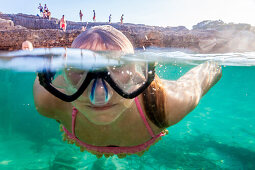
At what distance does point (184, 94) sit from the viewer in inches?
106

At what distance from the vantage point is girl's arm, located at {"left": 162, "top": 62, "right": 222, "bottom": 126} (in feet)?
8.58

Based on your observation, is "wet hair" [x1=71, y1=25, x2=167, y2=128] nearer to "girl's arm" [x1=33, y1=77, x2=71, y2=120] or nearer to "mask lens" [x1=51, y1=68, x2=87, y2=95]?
"mask lens" [x1=51, y1=68, x2=87, y2=95]

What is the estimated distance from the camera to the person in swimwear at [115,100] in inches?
76.2

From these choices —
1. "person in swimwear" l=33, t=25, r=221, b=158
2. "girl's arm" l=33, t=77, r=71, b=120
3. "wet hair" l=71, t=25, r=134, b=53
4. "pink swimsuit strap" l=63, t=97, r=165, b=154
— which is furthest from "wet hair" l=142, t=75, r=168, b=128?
"girl's arm" l=33, t=77, r=71, b=120

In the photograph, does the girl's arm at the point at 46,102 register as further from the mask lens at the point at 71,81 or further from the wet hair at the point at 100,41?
the wet hair at the point at 100,41

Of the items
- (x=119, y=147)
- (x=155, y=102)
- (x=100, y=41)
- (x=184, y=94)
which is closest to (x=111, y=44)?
(x=100, y=41)

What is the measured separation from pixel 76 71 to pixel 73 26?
990 inches

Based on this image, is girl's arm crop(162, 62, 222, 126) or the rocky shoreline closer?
girl's arm crop(162, 62, 222, 126)

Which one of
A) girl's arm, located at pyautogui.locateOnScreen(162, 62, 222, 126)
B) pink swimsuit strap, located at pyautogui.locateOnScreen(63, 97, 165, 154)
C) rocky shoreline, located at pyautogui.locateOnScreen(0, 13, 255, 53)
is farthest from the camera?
rocky shoreline, located at pyautogui.locateOnScreen(0, 13, 255, 53)

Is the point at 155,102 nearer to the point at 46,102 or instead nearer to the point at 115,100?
the point at 115,100

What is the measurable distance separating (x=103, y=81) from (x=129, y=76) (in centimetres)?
39

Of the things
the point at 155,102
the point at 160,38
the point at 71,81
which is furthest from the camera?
the point at 160,38

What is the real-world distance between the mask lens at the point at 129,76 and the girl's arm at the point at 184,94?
1.85 feet

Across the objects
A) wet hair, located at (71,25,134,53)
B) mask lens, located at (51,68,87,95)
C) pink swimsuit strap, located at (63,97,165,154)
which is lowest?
pink swimsuit strap, located at (63,97,165,154)
